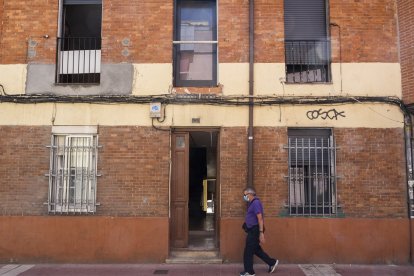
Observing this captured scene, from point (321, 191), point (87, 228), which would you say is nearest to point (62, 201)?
point (87, 228)

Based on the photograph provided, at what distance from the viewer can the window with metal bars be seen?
9.19 metres

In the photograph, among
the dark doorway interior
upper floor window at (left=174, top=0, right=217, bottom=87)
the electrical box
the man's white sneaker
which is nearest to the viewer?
the man's white sneaker

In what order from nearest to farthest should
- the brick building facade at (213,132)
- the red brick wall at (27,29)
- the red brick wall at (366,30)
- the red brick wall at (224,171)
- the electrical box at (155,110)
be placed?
the brick building facade at (213,132) → the red brick wall at (224,171) → the electrical box at (155,110) → the red brick wall at (366,30) → the red brick wall at (27,29)

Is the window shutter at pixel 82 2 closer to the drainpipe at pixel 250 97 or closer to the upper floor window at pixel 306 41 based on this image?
the drainpipe at pixel 250 97

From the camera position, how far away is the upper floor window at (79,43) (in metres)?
9.73

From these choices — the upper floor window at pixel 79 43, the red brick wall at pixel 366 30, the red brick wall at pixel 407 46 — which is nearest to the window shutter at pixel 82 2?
the upper floor window at pixel 79 43

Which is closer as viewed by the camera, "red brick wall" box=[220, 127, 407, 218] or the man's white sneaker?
the man's white sneaker

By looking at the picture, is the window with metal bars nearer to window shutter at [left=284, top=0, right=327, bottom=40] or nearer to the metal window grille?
window shutter at [left=284, top=0, right=327, bottom=40]

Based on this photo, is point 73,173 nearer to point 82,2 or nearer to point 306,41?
point 82,2

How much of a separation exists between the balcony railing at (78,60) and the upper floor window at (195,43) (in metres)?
1.78

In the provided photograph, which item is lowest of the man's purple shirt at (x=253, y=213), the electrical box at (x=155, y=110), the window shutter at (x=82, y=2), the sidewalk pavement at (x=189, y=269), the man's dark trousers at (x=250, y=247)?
the sidewalk pavement at (x=189, y=269)

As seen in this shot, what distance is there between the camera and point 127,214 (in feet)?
29.8

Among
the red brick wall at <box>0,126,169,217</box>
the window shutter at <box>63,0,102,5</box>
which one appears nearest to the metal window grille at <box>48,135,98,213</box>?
the red brick wall at <box>0,126,169,217</box>

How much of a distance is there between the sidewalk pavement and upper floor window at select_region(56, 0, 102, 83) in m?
3.97
